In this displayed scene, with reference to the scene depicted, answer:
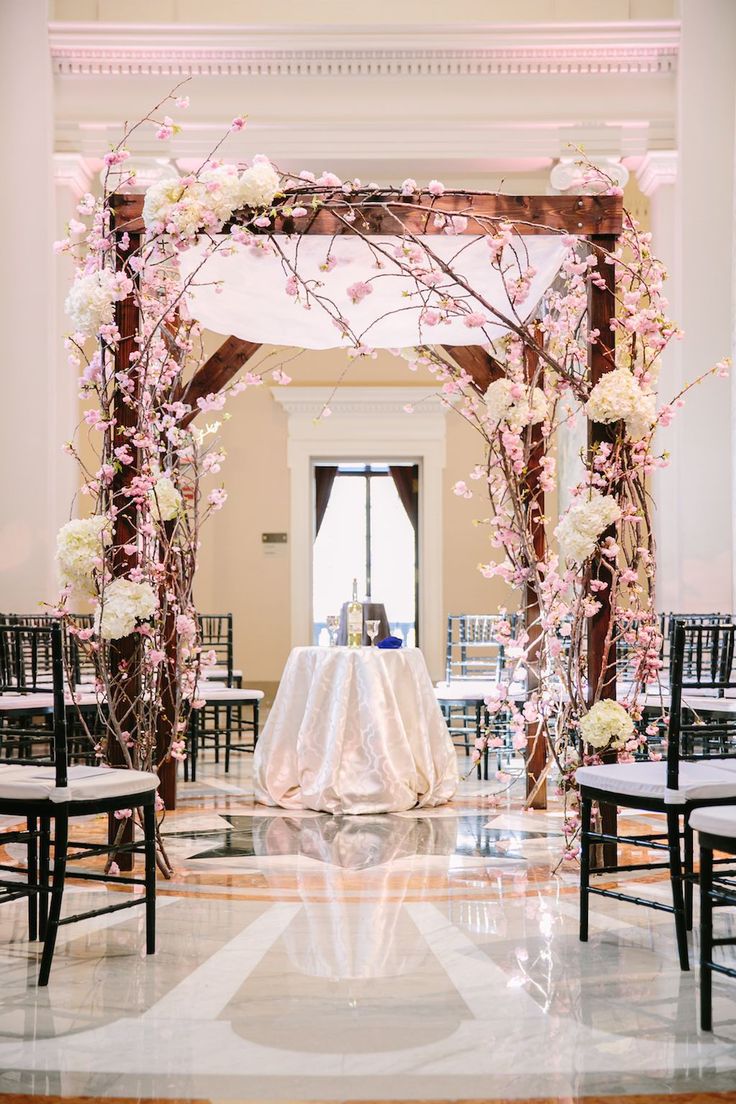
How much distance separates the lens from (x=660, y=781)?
321 centimetres

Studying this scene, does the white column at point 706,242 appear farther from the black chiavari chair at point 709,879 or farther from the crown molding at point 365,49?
the black chiavari chair at point 709,879

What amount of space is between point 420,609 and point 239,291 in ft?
21.8

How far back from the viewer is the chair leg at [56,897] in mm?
3000

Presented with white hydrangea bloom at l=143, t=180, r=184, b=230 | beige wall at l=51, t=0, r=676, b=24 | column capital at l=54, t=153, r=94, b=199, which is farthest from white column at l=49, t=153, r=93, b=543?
white hydrangea bloom at l=143, t=180, r=184, b=230

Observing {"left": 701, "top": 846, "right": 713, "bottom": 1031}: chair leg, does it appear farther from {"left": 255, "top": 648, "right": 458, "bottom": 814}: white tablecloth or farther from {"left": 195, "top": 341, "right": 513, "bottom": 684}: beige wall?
{"left": 195, "top": 341, "right": 513, "bottom": 684}: beige wall

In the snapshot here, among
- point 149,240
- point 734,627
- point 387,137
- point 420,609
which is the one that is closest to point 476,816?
point 734,627

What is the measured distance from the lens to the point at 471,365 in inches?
235

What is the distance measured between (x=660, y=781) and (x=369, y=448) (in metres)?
8.26

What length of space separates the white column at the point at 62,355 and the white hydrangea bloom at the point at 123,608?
13.7 ft

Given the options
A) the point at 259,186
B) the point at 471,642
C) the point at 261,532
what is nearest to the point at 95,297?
the point at 259,186

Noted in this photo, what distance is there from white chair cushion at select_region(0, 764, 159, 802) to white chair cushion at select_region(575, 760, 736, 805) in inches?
49.6

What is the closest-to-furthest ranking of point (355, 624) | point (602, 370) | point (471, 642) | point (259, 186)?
point (259, 186) < point (602, 370) < point (355, 624) < point (471, 642)

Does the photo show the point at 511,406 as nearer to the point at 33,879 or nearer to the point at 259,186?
the point at 259,186

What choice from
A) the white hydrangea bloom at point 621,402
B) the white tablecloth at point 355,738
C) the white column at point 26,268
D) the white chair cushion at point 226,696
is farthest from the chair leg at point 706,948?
the white column at point 26,268
